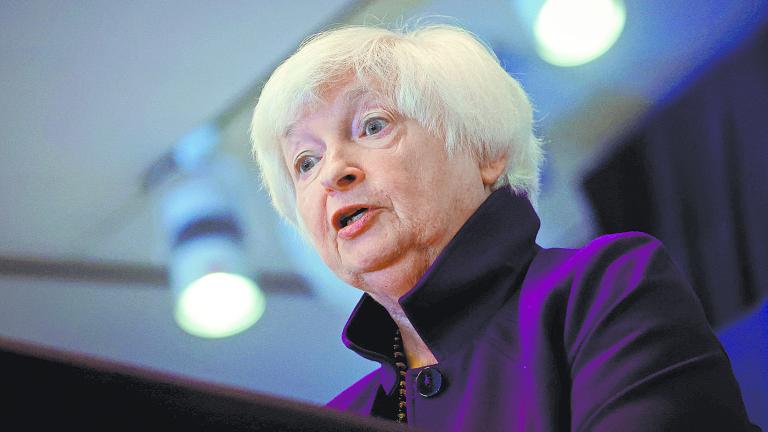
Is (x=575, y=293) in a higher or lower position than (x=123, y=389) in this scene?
lower

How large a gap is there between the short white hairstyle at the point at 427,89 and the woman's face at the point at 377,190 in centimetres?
2

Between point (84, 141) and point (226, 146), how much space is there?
322mm

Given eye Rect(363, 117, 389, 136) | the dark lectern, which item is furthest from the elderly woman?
the dark lectern

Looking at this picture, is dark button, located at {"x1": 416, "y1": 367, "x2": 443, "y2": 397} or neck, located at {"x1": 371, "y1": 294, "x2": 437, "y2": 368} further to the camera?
neck, located at {"x1": 371, "y1": 294, "x2": 437, "y2": 368}

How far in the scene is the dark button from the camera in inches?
46.1

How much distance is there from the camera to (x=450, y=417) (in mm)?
1117

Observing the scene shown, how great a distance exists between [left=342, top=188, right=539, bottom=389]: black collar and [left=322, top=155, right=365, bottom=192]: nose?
17 cm

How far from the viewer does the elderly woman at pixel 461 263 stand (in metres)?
0.97

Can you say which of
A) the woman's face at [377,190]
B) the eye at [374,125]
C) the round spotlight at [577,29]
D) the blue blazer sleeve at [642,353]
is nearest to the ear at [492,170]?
the woman's face at [377,190]

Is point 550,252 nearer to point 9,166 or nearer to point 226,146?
point 226,146

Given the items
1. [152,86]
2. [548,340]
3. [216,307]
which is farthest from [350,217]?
[152,86]

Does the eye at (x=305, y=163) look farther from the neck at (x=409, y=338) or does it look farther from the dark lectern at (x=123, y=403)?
the dark lectern at (x=123, y=403)

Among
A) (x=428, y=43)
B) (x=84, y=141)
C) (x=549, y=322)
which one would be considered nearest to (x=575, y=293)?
(x=549, y=322)

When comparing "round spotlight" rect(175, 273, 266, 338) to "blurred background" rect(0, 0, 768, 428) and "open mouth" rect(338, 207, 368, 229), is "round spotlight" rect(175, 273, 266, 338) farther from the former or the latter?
"open mouth" rect(338, 207, 368, 229)
